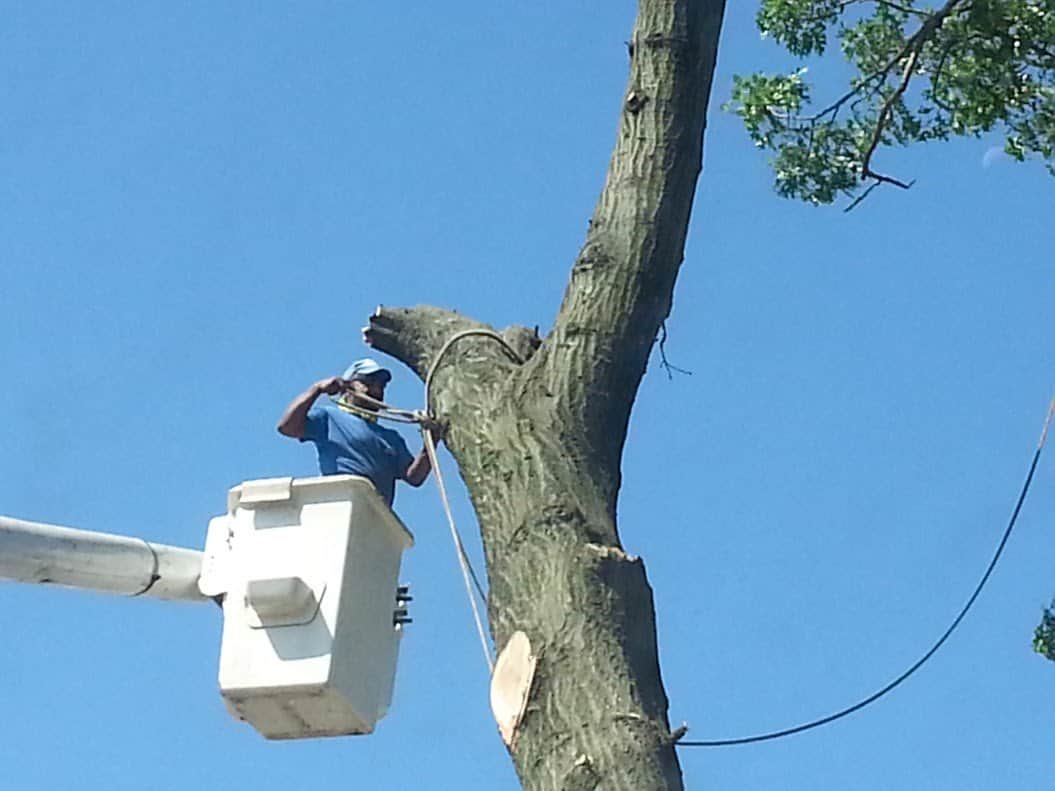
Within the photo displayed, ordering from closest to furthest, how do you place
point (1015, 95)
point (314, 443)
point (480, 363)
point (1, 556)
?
1. point (1, 556)
2. point (480, 363)
3. point (314, 443)
4. point (1015, 95)

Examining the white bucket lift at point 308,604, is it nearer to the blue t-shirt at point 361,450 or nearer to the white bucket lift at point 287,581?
the white bucket lift at point 287,581

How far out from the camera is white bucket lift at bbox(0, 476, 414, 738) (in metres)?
3.77

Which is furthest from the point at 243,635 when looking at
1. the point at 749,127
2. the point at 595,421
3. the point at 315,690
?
the point at 749,127

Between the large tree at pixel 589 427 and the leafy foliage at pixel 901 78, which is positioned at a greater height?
the leafy foliage at pixel 901 78

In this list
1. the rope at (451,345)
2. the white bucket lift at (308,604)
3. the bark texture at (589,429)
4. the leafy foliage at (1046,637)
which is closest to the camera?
the bark texture at (589,429)

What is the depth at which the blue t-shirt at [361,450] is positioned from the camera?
4676 millimetres

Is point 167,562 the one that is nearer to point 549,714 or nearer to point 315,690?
point 315,690

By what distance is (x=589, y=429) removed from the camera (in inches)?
162

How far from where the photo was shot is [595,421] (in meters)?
4.14

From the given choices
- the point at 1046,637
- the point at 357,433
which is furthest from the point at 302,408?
the point at 1046,637

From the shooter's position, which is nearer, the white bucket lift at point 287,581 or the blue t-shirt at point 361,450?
the white bucket lift at point 287,581

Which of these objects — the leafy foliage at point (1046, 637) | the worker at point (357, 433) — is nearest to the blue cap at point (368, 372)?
the worker at point (357, 433)

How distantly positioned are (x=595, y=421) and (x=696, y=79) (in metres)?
0.98

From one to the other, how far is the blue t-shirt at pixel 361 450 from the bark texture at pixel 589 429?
194 millimetres
